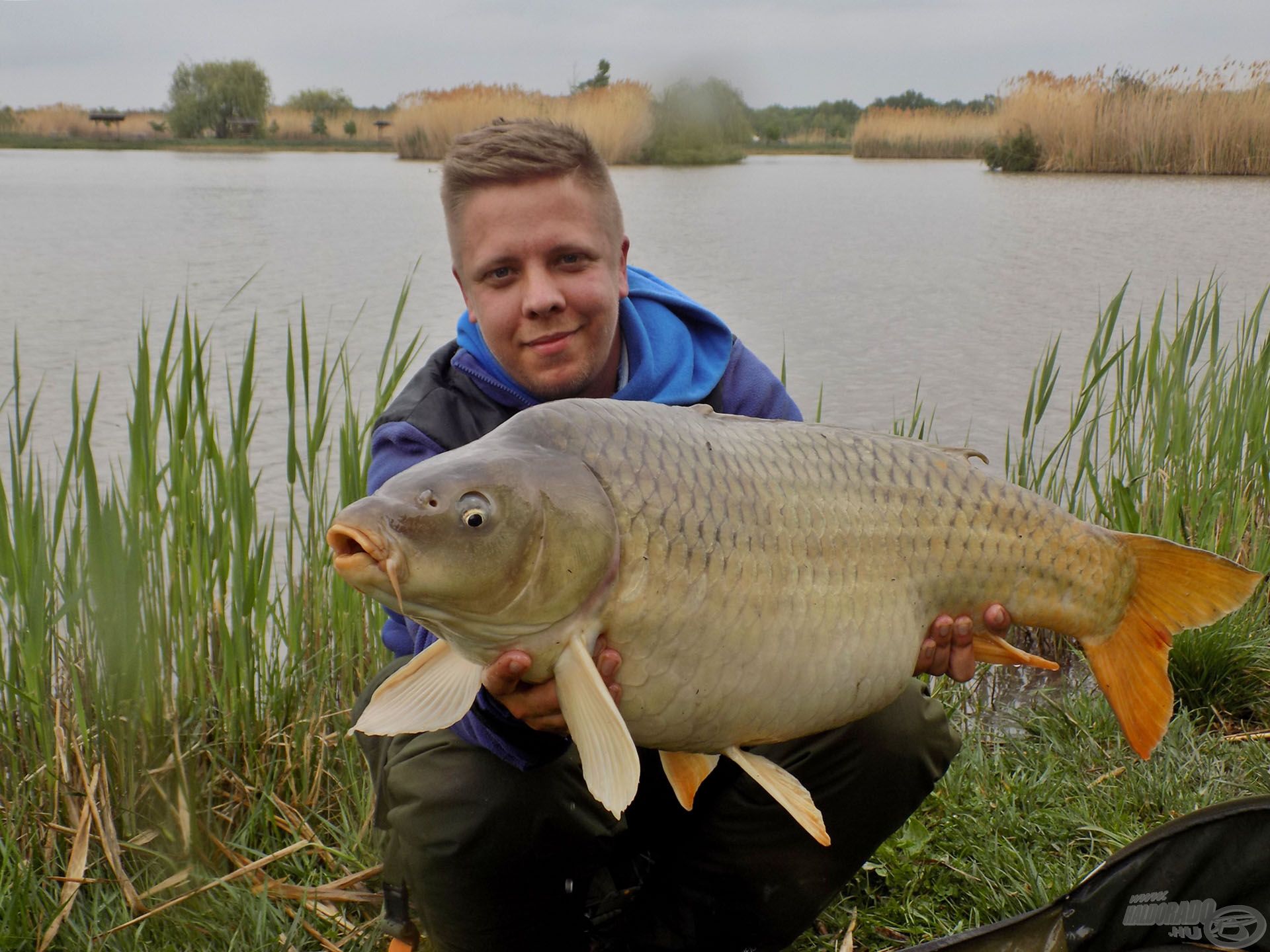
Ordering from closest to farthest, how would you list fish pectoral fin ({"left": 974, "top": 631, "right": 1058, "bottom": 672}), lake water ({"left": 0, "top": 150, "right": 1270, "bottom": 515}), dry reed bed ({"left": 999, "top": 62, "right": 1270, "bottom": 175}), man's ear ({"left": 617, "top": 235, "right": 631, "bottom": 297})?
fish pectoral fin ({"left": 974, "top": 631, "right": 1058, "bottom": 672})
man's ear ({"left": 617, "top": 235, "right": 631, "bottom": 297})
lake water ({"left": 0, "top": 150, "right": 1270, "bottom": 515})
dry reed bed ({"left": 999, "top": 62, "right": 1270, "bottom": 175})

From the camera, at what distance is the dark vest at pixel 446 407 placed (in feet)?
4.83

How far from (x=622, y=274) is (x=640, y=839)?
0.75 m

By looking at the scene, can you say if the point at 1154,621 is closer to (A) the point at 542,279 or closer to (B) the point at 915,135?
(A) the point at 542,279

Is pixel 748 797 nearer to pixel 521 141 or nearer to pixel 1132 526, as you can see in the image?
pixel 521 141

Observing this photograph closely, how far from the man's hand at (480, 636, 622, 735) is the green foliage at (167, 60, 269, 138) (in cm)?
2351

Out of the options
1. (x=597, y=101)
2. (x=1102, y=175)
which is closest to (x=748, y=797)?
(x=1102, y=175)

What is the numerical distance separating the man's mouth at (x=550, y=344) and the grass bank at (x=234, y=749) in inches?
14.7

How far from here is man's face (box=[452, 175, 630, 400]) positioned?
59.1 inches

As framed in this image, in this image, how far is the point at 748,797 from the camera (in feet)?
4.77

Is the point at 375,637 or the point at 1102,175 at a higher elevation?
the point at 1102,175

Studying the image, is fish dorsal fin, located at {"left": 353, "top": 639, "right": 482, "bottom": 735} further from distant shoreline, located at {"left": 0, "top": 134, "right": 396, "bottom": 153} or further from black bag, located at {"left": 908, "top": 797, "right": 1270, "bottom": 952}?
distant shoreline, located at {"left": 0, "top": 134, "right": 396, "bottom": 153}

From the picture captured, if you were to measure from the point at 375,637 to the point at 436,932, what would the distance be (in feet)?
1.88

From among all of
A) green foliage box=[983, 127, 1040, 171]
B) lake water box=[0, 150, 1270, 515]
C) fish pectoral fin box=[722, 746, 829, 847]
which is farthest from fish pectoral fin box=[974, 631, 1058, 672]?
green foliage box=[983, 127, 1040, 171]

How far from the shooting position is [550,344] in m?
1.50
